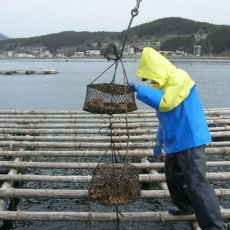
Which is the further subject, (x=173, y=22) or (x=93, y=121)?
(x=173, y=22)

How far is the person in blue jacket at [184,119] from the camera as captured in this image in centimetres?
466

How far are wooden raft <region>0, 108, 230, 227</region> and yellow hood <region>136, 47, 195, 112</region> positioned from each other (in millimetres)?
555

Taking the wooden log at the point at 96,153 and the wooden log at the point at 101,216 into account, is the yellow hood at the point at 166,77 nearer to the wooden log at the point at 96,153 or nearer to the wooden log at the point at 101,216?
the wooden log at the point at 101,216

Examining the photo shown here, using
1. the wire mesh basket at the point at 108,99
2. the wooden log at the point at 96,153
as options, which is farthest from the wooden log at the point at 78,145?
the wire mesh basket at the point at 108,99

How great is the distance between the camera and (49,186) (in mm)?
8891

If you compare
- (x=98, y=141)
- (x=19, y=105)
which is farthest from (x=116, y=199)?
(x=19, y=105)

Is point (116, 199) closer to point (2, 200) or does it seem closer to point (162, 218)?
point (162, 218)

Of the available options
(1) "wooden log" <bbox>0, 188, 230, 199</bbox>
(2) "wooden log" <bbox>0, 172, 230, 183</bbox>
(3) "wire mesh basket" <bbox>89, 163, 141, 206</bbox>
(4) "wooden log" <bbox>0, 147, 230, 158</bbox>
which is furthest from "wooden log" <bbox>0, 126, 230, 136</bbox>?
(3) "wire mesh basket" <bbox>89, 163, 141, 206</bbox>

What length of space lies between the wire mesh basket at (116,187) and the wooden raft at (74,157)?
424 mm

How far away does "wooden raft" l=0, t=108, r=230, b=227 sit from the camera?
5828 millimetres

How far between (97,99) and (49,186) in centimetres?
392

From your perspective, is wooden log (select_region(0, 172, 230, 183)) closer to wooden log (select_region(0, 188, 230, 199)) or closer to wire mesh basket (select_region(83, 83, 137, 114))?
wooden log (select_region(0, 188, 230, 199))

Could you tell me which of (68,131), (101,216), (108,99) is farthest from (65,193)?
(68,131)

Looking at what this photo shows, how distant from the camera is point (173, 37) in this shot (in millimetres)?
165625
